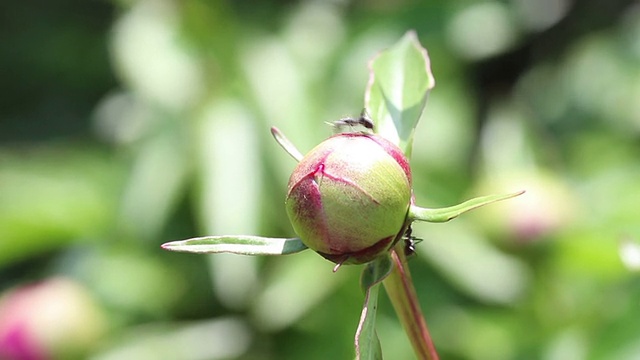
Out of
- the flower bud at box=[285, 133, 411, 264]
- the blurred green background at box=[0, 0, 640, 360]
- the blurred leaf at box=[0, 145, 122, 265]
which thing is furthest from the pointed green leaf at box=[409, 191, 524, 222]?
the blurred leaf at box=[0, 145, 122, 265]

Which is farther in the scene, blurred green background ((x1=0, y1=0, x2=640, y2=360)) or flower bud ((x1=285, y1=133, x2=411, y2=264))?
blurred green background ((x1=0, y1=0, x2=640, y2=360))

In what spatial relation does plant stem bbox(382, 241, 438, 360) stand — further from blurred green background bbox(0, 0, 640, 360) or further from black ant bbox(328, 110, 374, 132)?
blurred green background bbox(0, 0, 640, 360)

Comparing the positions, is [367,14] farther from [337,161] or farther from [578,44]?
[337,161]

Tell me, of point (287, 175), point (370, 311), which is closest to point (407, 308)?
point (370, 311)

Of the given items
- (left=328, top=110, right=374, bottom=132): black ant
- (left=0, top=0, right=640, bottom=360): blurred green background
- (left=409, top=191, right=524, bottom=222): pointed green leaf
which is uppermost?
(left=328, top=110, right=374, bottom=132): black ant

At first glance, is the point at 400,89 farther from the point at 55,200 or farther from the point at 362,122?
the point at 55,200
